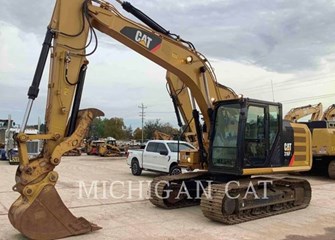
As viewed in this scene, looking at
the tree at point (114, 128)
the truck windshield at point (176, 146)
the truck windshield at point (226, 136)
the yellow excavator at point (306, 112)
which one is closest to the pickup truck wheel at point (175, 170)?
the truck windshield at point (176, 146)

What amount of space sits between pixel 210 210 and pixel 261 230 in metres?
1.07

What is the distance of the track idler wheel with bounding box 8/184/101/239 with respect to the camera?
6191 mm

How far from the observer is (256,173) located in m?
8.77

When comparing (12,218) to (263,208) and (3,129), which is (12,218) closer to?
(263,208)

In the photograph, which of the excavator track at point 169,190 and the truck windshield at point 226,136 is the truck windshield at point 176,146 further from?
the truck windshield at point 226,136

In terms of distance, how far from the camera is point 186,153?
990 centimetres

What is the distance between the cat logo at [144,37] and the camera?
25.8 feet

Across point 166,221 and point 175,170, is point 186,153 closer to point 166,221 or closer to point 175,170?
point 166,221

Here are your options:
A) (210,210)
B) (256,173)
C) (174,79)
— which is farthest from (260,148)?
(174,79)

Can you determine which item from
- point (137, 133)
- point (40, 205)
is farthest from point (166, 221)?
point (137, 133)

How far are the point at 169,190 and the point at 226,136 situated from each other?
198cm

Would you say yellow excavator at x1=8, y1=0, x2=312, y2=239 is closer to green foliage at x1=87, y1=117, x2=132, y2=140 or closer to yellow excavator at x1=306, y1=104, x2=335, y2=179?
yellow excavator at x1=306, y1=104, x2=335, y2=179

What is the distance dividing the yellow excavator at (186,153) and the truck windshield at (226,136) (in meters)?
0.02

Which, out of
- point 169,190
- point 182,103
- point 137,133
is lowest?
point 169,190
